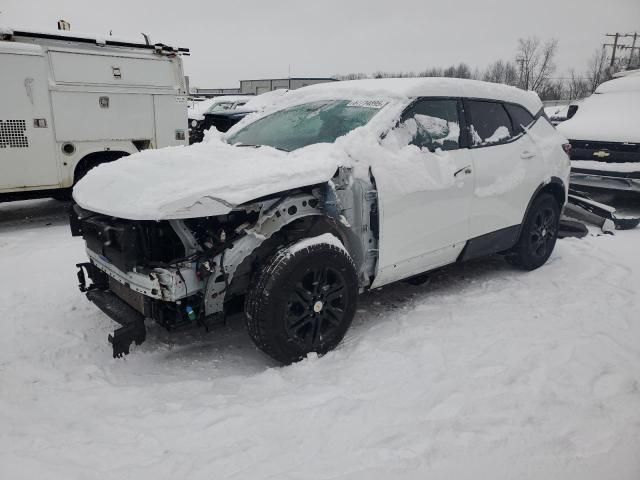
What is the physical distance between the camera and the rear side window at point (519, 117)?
15.1 ft

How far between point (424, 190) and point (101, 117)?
5.20 meters

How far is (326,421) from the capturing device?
2576 millimetres

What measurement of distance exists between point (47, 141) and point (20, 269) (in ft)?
7.71

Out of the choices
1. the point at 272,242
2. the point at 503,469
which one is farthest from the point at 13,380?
the point at 503,469

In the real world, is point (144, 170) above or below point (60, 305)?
above

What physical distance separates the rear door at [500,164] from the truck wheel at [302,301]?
152cm

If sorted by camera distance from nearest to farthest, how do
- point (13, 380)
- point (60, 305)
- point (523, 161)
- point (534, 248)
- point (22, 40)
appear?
point (13, 380), point (60, 305), point (523, 161), point (534, 248), point (22, 40)

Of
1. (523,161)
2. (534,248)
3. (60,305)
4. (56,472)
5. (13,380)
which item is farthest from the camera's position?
(534,248)

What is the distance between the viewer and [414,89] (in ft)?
12.4

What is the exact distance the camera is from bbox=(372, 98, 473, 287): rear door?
350 cm

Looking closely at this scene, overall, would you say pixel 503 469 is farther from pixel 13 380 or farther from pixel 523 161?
pixel 523 161

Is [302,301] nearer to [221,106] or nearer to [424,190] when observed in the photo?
[424,190]

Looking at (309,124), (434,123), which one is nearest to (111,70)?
(309,124)

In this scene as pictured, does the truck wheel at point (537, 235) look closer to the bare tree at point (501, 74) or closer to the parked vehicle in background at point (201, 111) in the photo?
the parked vehicle in background at point (201, 111)
